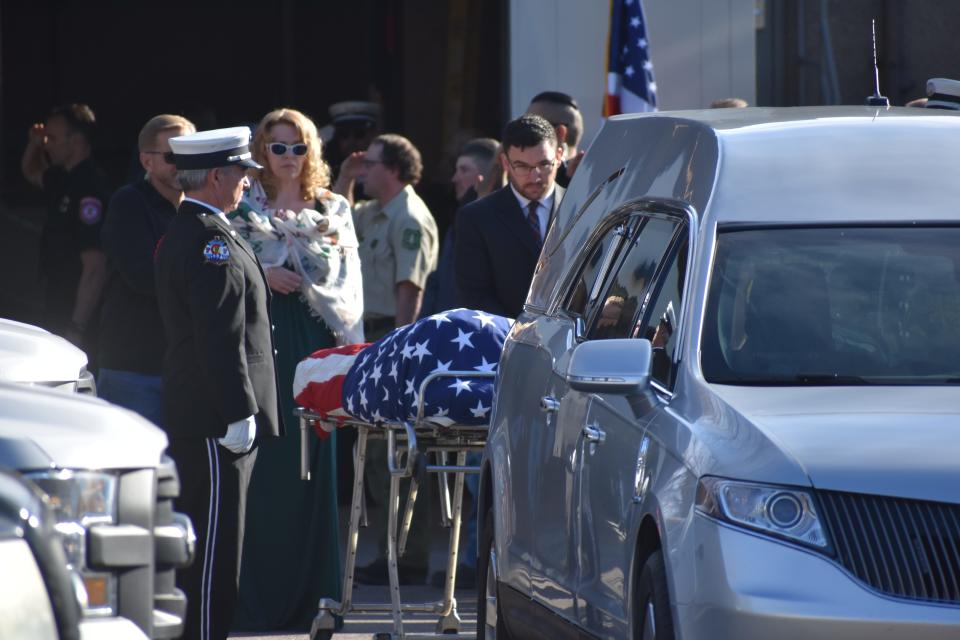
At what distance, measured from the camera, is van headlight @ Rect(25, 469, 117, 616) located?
162 inches

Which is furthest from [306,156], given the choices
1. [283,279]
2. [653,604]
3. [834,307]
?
[653,604]

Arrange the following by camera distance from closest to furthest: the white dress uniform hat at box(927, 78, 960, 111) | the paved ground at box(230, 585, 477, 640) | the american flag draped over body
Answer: the white dress uniform hat at box(927, 78, 960, 111) < the american flag draped over body < the paved ground at box(230, 585, 477, 640)

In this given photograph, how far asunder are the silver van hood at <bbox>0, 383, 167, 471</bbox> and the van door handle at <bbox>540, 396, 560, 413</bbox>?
1900mm

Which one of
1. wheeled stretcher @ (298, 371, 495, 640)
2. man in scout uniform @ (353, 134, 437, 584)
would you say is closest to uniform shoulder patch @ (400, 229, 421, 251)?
man in scout uniform @ (353, 134, 437, 584)

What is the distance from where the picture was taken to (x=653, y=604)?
16.2 ft

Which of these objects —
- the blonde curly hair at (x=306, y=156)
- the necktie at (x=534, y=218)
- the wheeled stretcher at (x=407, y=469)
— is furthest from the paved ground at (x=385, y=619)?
the blonde curly hair at (x=306, y=156)

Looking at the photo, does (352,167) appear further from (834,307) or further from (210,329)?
(834,307)

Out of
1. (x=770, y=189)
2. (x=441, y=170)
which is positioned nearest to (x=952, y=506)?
(x=770, y=189)

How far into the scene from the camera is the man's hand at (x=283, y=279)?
352 inches

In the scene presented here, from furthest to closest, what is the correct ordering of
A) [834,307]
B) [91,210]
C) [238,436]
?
[91,210] < [238,436] < [834,307]

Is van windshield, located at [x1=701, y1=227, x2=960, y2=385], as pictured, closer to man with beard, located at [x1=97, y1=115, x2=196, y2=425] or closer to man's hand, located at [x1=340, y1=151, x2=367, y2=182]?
man with beard, located at [x1=97, y1=115, x2=196, y2=425]

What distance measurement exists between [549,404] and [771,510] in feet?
5.81

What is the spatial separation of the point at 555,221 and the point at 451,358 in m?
0.67

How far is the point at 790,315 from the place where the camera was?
5414 mm
